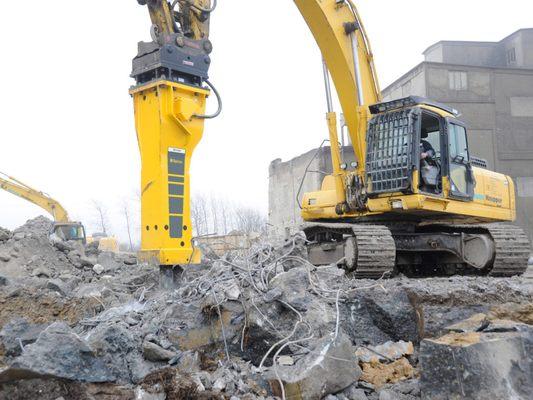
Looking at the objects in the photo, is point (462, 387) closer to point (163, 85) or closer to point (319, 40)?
point (163, 85)

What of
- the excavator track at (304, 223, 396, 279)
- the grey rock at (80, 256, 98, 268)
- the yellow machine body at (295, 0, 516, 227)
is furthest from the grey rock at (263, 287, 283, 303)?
the grey rock at (80, 256, 98, 268)

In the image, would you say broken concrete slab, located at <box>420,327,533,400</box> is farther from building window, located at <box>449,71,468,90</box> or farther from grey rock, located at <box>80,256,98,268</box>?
building window, located at <box>449,71,468,90</box>

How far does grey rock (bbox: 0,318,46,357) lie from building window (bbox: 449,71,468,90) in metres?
23.4

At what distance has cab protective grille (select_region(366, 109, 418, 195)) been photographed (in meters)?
6.50

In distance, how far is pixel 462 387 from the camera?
3027 millimetres

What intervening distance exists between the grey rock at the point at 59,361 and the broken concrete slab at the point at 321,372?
1106 mm

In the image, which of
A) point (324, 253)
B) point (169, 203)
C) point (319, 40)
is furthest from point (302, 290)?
point (319, 40)

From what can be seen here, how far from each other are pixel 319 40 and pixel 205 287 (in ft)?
15.2

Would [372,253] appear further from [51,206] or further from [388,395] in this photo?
[51,206]

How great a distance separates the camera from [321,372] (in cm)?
327

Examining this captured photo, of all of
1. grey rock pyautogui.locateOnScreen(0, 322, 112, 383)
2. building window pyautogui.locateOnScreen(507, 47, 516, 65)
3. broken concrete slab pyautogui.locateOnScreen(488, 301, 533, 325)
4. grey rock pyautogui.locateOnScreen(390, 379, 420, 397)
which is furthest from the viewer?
building window pyautogui.locateOnScreen(507, 47, 516, 65)

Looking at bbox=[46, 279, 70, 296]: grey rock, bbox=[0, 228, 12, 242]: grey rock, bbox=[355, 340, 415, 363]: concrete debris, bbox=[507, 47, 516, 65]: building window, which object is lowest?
bbox=[355, 340, 415, 363]: concrete debris

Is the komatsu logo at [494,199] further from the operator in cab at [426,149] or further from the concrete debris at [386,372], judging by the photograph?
the concrete debris at [386,372]

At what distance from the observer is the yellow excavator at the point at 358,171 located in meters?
4.79
